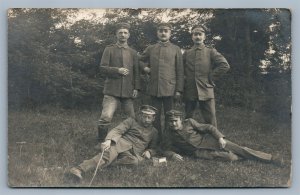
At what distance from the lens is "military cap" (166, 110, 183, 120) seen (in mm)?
8016

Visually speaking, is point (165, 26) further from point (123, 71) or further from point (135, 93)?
point (135, 93)

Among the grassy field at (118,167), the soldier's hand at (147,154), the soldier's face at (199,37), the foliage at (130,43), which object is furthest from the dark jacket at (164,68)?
the soldier's hand at (147,154)

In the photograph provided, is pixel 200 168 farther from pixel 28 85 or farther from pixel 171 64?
pixel 28 85

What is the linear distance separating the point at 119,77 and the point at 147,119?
58 centimetres

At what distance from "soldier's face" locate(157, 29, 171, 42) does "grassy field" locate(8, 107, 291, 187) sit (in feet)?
3.33

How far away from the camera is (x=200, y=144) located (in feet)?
26.2

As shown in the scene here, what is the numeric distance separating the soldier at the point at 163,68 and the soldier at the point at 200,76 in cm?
9

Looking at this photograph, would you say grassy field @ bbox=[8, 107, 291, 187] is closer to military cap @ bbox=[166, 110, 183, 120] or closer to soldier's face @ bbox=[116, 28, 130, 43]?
military cap @ bbox=[166, 110, 183, 120]

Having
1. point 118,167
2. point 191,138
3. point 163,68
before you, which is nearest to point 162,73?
point 163,68

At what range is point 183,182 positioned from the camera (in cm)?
788

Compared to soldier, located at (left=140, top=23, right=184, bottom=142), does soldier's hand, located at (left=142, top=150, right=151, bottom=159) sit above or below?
below

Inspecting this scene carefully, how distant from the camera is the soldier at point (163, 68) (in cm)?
800

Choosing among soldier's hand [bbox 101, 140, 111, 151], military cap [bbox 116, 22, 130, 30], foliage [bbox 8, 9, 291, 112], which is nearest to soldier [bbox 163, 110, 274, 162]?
foliage [bbox 8, 9, 291, 112]

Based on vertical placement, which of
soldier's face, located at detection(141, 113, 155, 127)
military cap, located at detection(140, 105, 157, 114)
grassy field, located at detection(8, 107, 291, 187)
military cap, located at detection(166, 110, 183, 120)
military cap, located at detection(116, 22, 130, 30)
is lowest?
grassy field, located at detection(8, 107, 291, 187)
